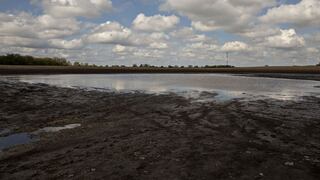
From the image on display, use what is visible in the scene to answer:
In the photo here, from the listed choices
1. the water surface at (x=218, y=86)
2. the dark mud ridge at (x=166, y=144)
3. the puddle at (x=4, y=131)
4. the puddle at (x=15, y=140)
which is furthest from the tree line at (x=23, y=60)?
the puddle at (x=15, y=140)

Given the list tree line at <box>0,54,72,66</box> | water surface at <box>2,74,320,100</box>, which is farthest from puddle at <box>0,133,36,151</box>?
tree line at <box>0,54,72,66</box>

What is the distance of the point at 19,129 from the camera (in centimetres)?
1433

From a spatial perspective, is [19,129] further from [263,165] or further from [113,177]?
[263,165]

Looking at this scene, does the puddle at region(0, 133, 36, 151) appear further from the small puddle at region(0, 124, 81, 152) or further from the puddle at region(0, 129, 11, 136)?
A: the puddle at region(0, 129, 11, 136)

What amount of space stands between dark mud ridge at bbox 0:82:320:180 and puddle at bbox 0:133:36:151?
1.32 feet

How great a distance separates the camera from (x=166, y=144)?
11.1m

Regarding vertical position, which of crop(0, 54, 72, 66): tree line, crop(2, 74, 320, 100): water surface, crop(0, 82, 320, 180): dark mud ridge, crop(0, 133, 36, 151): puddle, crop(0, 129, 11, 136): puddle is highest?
crop(0, 54, 72, 66): tree line

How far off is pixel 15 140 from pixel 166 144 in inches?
200

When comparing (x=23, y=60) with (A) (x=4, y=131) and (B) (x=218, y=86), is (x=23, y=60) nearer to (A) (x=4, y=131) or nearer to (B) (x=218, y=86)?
(B) (x=218, y=86)

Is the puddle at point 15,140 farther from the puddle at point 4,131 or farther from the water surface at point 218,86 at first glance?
the water surface at point 218,86

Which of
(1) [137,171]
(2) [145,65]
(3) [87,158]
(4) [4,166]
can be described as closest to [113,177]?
(1) [137,171]

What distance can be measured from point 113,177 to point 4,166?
9.63 ft

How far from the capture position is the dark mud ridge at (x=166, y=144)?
840cm

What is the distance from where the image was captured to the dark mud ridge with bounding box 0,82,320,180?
8398mm
